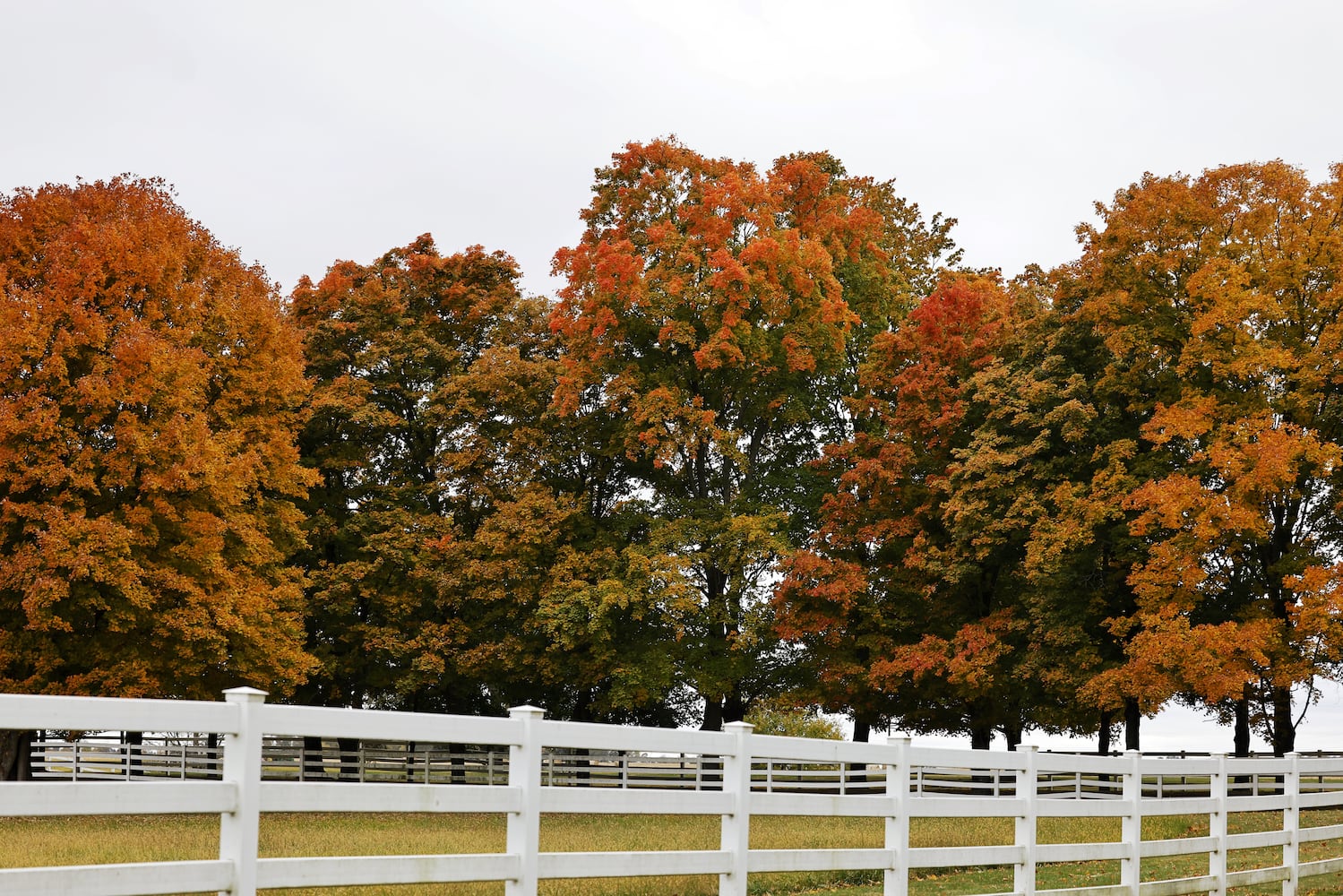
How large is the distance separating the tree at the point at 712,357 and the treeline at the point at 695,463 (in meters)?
0.12

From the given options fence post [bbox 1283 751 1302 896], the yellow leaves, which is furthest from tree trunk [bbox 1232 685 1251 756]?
fence post [bbox 1283 751 1302 896]

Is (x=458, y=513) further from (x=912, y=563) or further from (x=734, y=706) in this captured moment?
(x=912, y=563)

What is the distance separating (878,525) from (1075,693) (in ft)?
20.3

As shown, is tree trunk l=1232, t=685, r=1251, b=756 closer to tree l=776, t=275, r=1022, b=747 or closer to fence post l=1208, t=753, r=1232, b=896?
tree l=776, t=275, r=1022, b=747

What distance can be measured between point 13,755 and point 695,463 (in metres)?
17.3

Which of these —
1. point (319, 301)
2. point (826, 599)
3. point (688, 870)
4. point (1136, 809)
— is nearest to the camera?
point (688, 870)

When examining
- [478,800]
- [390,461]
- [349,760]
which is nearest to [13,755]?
[349,760]

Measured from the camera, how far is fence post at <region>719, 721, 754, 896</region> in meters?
7.83

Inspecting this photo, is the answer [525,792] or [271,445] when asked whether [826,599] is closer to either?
[271,445]

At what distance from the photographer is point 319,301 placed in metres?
40.1

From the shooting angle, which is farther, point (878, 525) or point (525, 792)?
point (878, 525)

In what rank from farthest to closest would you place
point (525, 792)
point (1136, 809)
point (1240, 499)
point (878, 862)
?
point (1240, 499) < point (1136, 809) < point (878, 862) < point (525, 792)

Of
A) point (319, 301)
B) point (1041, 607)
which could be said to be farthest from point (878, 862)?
point (319, 301)

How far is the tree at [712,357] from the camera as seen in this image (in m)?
33.3
